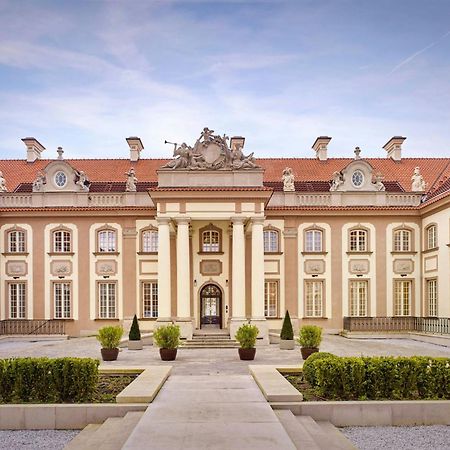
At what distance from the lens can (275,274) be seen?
3297cm

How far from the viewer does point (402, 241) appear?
33.4 metres

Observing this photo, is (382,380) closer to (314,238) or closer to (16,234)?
(314,238)

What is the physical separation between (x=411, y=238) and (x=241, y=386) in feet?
72.8

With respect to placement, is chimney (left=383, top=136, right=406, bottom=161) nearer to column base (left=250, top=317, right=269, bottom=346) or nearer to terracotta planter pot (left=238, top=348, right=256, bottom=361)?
column base (left=250, top=317, right=269, bottom=346)

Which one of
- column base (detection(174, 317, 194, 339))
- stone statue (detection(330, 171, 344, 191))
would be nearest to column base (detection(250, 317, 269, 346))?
column base (detection(174, 317, 194, 339))

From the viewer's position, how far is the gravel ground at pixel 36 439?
10.1 m

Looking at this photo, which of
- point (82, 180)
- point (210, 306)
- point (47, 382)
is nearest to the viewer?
point (47, 382)

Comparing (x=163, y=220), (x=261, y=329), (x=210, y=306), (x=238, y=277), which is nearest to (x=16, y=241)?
(x=163, y=220)

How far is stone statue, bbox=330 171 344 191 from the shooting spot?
33.6 meters

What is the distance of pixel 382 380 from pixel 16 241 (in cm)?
2567

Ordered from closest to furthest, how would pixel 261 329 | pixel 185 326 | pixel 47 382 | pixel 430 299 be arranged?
pixel 47 382, pixel 261 329, pixel 185 326, pixel 430 299

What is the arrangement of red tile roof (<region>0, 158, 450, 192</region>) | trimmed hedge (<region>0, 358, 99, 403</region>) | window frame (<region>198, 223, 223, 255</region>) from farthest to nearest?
red tile roof (<region>0, 158, 450, 192</region>) → window frame (<region>198, 223, 223, 255</region>) → trimmed hedge (<region>0, 358, 99, 403</region>)

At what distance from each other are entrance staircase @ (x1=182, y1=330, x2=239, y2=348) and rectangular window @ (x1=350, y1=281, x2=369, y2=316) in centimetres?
795

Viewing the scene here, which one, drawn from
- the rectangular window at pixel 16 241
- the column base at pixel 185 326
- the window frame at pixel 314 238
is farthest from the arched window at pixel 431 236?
the rectangular window at pixel 16 241
